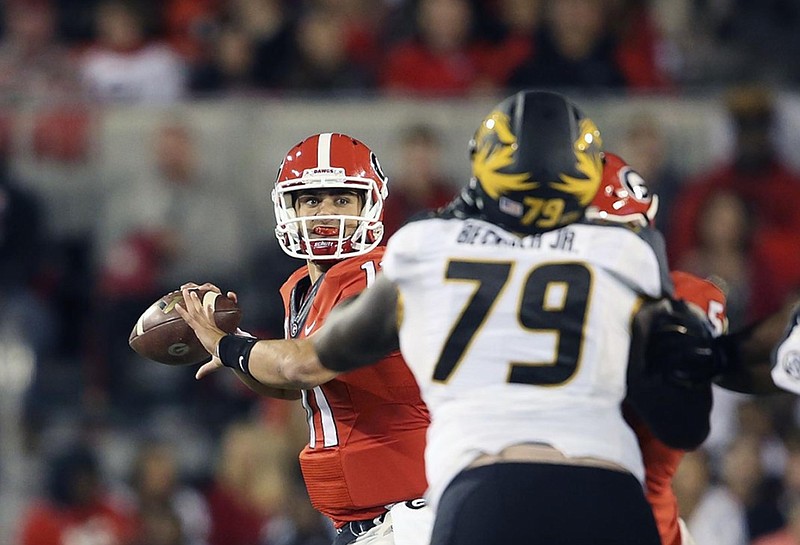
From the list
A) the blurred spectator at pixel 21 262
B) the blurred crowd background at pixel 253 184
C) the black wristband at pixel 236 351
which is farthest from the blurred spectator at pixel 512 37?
the black wristband at pixel 236 351

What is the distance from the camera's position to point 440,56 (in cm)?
955

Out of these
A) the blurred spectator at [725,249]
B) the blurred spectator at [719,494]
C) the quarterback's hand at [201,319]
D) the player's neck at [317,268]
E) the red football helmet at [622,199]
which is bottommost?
the blurred spectator at [719,494]

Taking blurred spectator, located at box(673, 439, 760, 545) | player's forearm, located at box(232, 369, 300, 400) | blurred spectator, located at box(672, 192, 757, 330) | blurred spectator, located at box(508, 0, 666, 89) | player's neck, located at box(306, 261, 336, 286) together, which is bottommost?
blurred spectator, located at box(673, 439, 760, 545)

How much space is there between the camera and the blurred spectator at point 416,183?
855 centimetres

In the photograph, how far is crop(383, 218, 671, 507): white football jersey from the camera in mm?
3389

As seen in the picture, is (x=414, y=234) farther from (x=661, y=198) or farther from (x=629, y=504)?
(x=661, y=198)

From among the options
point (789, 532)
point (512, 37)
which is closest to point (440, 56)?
point (512, 37)

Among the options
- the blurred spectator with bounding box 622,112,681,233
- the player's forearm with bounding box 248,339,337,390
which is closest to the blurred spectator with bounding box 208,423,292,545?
the blurred spectator with bounding box 622,112,681,233

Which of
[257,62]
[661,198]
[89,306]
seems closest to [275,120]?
[257,62]

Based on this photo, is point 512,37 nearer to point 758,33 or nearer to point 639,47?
point 639,47

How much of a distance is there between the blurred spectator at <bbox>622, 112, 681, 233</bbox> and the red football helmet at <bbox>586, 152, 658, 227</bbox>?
391 centimetres

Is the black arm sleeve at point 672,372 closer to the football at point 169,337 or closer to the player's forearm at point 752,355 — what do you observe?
the player's forearm at point 752,355

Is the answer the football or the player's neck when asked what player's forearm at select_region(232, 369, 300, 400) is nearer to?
the football

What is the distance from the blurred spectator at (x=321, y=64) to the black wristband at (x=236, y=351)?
5.26m
